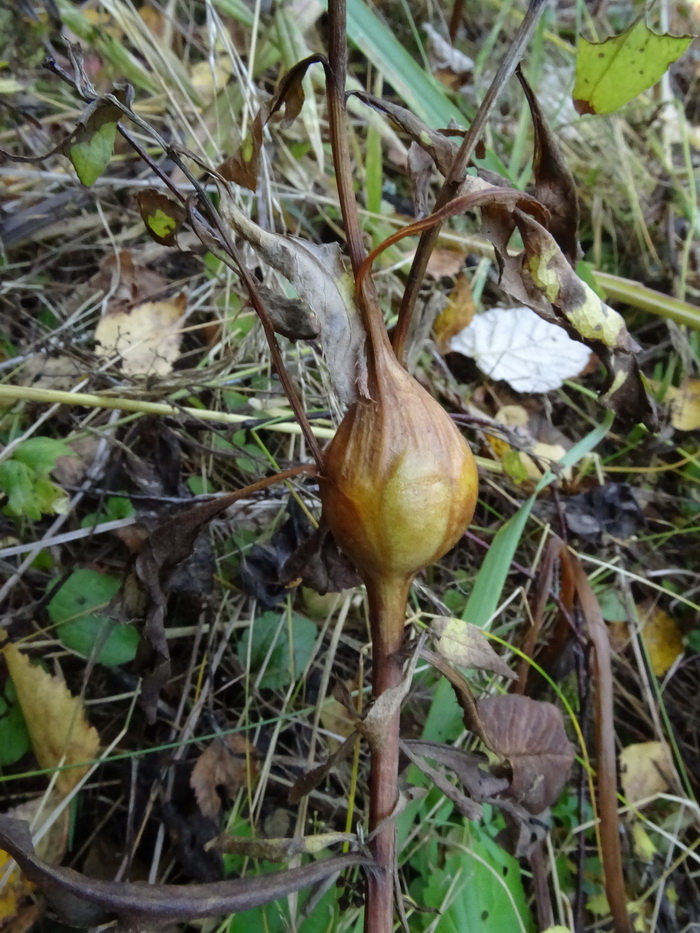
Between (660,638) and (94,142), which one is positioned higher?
(94,142)

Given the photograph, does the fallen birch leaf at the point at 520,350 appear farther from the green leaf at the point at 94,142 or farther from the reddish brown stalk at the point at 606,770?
the green leaf at the point at 94,142

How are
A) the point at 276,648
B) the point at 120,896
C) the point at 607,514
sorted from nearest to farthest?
the point at 120,896 < the point at 276,648 < the point at 607,514

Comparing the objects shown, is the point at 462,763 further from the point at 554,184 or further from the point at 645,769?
the point at 554,184

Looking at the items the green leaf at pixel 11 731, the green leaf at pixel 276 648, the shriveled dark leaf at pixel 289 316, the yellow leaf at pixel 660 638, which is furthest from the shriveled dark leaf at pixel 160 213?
the yellow leaf at pixel 660 638

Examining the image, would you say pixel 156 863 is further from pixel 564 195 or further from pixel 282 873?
pixel 564 195

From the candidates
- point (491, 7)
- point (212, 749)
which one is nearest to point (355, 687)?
point (212, 749)

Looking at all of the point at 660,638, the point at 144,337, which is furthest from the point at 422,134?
the point at 660,638
